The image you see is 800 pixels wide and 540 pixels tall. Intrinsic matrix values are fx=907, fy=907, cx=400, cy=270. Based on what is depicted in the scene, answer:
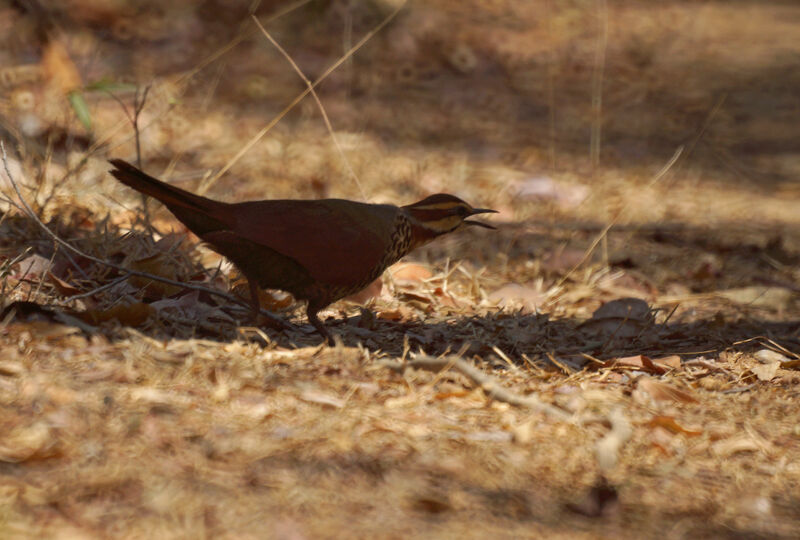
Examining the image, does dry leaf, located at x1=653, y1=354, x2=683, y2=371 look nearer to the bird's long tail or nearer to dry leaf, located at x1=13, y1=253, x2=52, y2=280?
the bird's long tail

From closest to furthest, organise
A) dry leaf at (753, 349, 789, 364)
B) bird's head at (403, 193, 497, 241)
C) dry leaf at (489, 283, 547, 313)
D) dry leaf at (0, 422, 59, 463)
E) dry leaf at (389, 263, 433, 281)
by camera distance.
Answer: dry leaf at (0, 422, 59, 463) < dry leaf at (753, 349, 789, 364) < bird's head at (403, 193, 497, 241) < dry leaf at (489, 283, 547, 313) < dry leaf at (389, 263, 433, 281)

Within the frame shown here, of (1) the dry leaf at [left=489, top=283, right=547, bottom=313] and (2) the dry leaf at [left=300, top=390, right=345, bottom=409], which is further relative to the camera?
(1) the dry leaf at [left=489, top=283, right=547, bottom=313]

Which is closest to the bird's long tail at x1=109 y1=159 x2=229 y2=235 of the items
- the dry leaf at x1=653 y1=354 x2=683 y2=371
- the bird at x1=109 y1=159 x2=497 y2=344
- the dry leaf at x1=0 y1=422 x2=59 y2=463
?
the bird at x1=109 y1=159 x2=497 y2=344

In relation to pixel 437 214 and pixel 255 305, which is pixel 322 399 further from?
pixel 437 214

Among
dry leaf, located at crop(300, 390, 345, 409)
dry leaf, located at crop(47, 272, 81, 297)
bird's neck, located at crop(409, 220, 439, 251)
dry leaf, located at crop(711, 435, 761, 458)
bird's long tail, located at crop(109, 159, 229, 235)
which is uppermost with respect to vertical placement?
bird's long tail, located at crop(109, 159, 229, 235)

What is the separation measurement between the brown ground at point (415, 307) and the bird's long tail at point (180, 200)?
0.30 meters

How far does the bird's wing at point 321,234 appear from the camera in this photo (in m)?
2.73

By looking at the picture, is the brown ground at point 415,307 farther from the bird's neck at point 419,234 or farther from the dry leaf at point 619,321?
the bird's neck at point 419,234

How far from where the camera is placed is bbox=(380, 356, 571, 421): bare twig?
2201mm

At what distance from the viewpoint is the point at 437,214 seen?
3.33 m

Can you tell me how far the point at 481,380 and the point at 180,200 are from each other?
1.03 meters

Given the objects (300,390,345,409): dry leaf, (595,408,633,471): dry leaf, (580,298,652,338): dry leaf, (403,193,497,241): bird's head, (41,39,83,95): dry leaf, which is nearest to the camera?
(595,408,633,471): dry leaf

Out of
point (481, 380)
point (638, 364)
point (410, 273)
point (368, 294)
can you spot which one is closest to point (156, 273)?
point (368, 294)

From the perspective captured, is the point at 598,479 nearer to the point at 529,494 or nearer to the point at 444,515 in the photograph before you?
the point at 529,494
